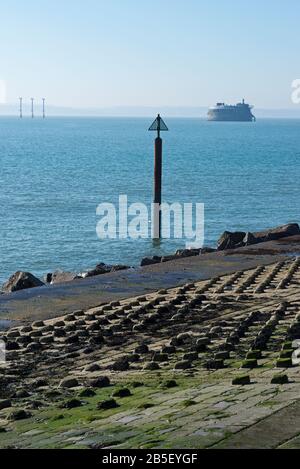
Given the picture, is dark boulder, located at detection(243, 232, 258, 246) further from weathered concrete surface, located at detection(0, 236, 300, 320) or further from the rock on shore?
weathered concrete surface, located at detection(0, 236, 300, 320)

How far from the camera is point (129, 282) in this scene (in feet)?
81.3

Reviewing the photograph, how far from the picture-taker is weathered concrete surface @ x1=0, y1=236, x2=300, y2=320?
70.2 ft

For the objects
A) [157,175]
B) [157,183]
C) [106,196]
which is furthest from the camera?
[106,196]

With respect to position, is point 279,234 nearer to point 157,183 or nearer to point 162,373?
point 157,183

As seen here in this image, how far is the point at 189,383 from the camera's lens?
13469 mm

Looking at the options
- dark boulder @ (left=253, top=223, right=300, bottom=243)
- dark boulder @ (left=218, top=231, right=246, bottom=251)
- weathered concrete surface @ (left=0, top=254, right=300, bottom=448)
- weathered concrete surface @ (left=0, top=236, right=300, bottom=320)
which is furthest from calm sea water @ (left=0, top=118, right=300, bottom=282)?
weathered concrete surface @ (left=0, top=254, right=300, bottom=448)

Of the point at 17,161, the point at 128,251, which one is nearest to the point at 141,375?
the point at 128,251

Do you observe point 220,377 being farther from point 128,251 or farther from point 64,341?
point 128,251

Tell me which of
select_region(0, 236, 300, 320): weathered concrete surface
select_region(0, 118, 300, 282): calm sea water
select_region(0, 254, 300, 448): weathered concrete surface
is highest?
select_region(0, 254, 300, 448): weathered concrete surface

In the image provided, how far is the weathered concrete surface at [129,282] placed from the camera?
21406 millimetres

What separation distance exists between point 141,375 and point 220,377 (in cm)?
134

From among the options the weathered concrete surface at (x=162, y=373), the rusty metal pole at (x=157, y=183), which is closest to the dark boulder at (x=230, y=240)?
the rusty metal pole at (x=157, y=183)

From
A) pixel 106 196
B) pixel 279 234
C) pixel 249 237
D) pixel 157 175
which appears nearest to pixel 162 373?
pixel 249 237

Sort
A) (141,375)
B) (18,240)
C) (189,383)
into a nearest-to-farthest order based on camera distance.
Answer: (189,383), (141,375), (18,240)
